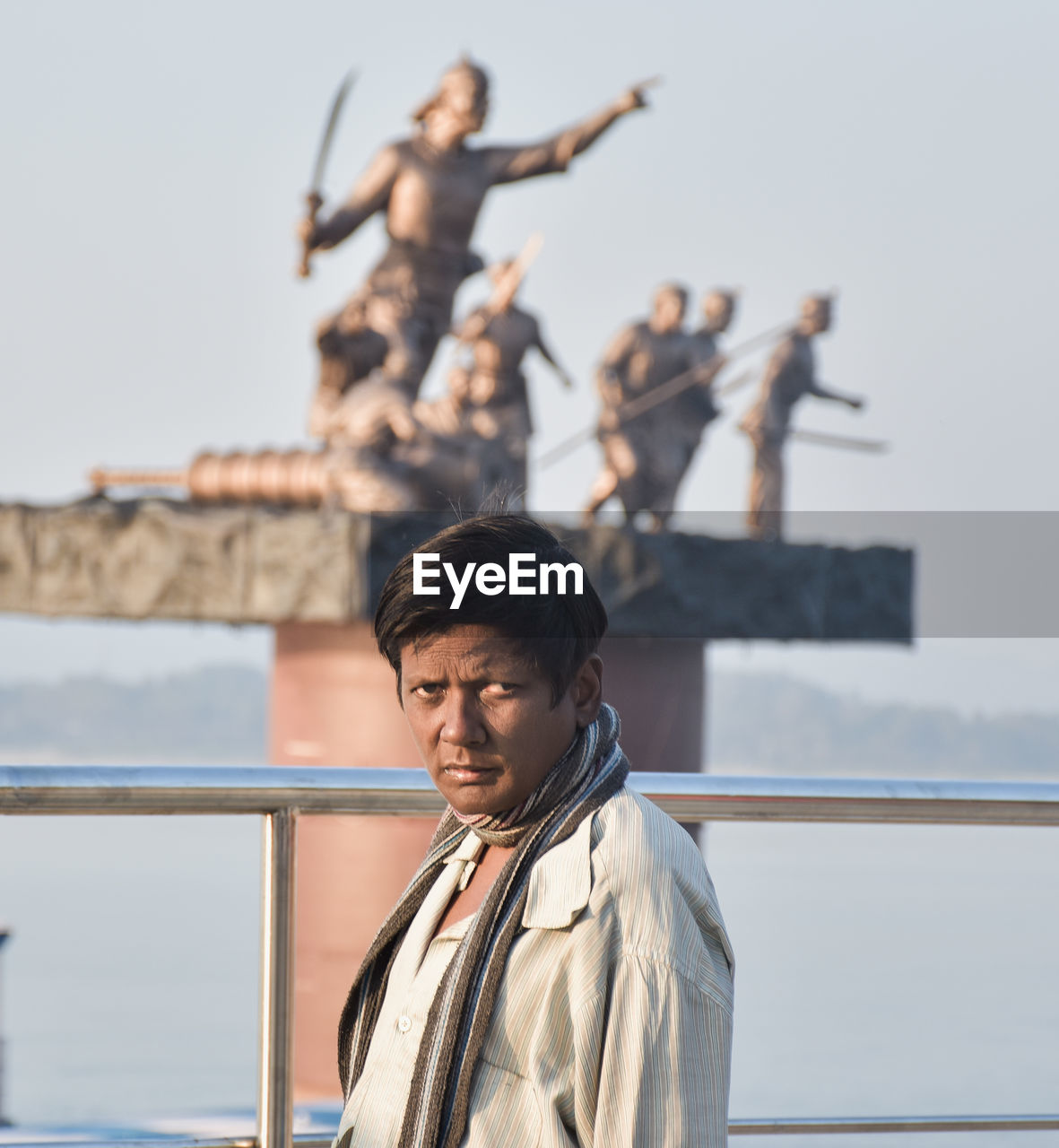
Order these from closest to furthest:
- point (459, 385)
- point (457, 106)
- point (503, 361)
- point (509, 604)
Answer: point (509, 604)
point (457, 106)
point (459, 385)
point (503, 361)

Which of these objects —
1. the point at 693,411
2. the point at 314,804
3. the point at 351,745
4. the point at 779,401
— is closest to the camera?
the point at 314,804

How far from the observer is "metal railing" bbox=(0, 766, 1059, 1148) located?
1.86m

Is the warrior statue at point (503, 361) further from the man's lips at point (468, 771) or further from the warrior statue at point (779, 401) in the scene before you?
the man's lips at point (468, 771)

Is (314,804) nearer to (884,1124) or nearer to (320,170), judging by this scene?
(884,1124)

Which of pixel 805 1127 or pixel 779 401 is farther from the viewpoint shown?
pixel 779 401

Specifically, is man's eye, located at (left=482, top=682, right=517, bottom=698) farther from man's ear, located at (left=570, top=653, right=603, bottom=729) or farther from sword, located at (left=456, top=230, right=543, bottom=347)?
sword, located at (left=456, top=230, right=543, bottom=347)

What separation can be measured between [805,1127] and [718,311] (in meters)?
11.5

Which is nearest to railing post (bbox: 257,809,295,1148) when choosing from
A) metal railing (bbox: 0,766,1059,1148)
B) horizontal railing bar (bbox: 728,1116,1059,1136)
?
metal railing (bbox: 0,766,1059,1148)

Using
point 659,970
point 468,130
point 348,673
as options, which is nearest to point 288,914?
point 659,970

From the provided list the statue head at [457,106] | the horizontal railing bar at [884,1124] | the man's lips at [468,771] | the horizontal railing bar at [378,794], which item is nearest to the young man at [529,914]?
the man's lips at [468,771]

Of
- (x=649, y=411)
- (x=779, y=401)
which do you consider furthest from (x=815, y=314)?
(x=649, y=411)

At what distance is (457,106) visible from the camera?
1057 cm

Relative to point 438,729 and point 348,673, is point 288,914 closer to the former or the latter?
point 438,729

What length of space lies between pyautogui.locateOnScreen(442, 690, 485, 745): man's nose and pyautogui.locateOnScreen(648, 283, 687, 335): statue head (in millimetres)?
11661
